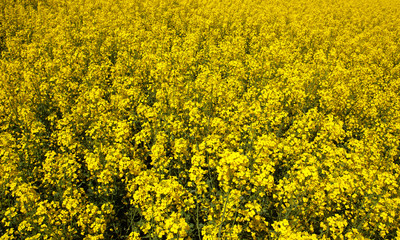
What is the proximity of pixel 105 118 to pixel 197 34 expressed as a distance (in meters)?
9.67

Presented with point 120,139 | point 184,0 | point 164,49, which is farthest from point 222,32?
point 120,139

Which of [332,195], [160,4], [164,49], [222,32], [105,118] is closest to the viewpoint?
[332,195]

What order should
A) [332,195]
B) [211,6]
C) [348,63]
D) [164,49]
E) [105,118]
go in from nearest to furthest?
1. [332,195]
2. [105,118]
3. [164,49]
4. [348,63]
5. [211,6]

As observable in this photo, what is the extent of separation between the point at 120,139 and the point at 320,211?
4968 millimetres

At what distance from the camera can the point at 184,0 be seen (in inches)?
933

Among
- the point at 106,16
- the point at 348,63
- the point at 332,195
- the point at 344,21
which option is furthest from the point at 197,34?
the point at 344,21

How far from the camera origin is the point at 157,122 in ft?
23.8

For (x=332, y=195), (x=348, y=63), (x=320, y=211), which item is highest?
(x=348, y=63)

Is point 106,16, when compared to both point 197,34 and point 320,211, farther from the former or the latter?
point 320,211

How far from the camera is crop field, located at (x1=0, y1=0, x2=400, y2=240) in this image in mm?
5082

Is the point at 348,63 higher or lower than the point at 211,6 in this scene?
lower

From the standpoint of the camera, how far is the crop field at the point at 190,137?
508 centimetres

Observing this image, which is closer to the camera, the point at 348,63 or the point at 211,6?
the point at 348,63

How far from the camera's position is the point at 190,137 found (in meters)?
7.22
